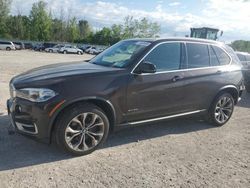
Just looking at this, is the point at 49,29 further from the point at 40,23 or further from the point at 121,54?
the point at 121,54

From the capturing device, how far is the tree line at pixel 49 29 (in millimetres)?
71438

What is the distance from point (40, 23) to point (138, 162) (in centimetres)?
7608

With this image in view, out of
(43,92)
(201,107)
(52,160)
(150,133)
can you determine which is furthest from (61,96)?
(201,107)

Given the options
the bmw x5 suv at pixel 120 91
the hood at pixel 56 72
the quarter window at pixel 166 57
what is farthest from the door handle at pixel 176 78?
the hood at pixel 56 72

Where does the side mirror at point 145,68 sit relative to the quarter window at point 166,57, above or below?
below

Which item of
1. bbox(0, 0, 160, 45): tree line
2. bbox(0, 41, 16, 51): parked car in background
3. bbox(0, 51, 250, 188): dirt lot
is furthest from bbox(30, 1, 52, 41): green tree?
bbox(0, 51, 250, 188): dirt lot

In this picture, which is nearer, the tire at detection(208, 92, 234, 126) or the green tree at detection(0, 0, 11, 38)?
the tire at detection(208, 92, 234, 126)

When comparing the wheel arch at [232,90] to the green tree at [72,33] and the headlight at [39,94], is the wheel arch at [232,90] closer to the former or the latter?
the headlight at [39,94]

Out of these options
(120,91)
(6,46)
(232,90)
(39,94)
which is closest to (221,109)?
(232,90)

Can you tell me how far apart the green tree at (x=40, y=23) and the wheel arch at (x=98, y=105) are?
74.6 metres

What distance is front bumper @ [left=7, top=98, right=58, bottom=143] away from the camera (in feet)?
12.8

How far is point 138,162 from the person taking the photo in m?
4.18

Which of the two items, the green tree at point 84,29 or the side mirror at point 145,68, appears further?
the green tree at point 84,29

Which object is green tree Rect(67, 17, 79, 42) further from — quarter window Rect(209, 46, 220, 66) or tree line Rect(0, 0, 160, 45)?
quarter window Rect(209, 46, 220, 66)
